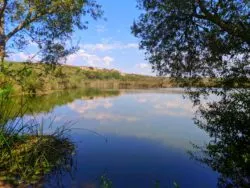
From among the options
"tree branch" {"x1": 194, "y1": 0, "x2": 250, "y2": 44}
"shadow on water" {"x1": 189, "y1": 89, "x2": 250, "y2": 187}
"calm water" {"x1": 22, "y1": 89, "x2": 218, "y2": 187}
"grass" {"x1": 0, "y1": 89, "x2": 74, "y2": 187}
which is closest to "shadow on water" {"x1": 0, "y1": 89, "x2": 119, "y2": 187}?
"grass" {"x1": 0, "y1": 89, "x2": 74, "y2": 187}

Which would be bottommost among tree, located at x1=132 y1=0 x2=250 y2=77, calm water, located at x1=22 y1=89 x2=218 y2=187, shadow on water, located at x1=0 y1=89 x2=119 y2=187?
calm water, located at x1=22 y1=89 x2=218 y2=187

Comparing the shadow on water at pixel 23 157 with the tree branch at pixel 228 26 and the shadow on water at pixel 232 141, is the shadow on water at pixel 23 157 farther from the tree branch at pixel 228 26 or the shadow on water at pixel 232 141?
the tree branch at pixel 228 26

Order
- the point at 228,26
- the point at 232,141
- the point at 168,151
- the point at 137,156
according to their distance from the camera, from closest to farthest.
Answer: the point at 232,141 → the point at 228,26 → the point at 137,156 → the point at 168,151

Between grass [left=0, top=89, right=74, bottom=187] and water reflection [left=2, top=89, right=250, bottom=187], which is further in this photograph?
grass [left=0, top=89, right=74, bottom=187]

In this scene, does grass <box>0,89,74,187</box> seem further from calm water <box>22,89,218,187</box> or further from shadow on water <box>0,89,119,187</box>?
calm water <box>22,89,218,187</box>

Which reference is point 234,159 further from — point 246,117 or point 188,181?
point 188,181

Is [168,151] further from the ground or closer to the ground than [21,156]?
closer to the ground

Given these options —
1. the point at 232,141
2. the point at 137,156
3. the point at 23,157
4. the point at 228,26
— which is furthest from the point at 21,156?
the point at 228,26

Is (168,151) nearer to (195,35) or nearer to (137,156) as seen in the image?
(137,156)

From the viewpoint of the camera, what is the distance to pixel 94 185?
36.7 ft

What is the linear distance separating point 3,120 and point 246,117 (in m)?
7.38

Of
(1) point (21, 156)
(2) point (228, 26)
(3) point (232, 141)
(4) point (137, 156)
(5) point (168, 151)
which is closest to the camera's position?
(3) point (232, 141)

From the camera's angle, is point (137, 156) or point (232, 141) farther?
point (137, 156)

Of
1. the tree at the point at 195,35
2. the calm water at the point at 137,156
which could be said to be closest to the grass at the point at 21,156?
the calm water at the point at 137,156
